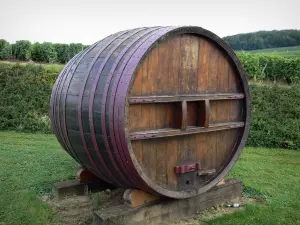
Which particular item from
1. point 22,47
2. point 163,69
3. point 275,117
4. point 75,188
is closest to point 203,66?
point 163,69

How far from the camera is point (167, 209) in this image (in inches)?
182

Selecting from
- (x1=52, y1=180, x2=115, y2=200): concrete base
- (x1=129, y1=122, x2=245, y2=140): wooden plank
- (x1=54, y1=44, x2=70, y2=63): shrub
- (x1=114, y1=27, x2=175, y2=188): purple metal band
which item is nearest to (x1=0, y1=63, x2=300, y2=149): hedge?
(x1=129, y1=122, x2=245, y2=140): wooden plank

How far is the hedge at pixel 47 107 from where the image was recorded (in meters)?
9.78

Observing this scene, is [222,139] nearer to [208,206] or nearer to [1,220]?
[208,206]

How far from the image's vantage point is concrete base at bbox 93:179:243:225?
13.8 ft

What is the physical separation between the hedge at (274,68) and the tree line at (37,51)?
34.0 feet

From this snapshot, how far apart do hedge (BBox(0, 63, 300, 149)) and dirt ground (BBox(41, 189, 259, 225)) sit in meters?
4.62

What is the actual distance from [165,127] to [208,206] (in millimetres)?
1545

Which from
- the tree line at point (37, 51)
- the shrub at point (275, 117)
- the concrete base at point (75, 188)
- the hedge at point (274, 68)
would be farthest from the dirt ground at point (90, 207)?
the tree line at point (37, 51)

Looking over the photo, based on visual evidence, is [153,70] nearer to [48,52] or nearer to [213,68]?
[213,68]

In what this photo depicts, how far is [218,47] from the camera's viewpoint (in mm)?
4703

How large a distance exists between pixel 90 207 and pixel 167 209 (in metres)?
1.15

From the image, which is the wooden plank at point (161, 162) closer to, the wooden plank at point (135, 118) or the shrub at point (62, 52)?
the wooden plank at point (135, 118)

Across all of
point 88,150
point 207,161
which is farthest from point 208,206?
point 88,150
